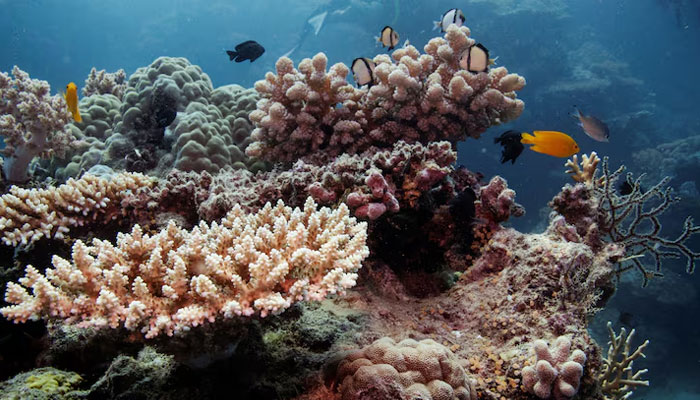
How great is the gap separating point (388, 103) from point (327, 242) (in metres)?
2.89

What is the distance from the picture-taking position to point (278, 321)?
2441 millimetres

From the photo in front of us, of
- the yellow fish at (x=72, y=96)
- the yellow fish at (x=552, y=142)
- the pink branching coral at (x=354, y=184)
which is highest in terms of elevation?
the yellow fish at (x=72, y=96)

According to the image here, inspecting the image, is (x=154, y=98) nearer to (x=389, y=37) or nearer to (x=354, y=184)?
(x=389, y=37)

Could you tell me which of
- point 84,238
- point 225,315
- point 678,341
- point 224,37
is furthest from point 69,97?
point 224,37

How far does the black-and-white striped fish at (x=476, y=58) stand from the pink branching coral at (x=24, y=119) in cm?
583

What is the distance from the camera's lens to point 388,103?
446cm

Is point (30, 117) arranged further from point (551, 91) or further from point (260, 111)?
point (551, 91)

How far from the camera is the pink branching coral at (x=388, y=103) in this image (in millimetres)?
4297

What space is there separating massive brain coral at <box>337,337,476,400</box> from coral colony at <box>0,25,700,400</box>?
0.04 feet

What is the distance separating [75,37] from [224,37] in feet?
90.7

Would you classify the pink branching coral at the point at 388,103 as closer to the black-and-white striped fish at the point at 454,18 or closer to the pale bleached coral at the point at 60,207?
the black-and-white striped fish at the point at 454,18

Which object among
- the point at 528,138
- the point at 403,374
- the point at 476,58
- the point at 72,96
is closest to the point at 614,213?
the point at 528,138

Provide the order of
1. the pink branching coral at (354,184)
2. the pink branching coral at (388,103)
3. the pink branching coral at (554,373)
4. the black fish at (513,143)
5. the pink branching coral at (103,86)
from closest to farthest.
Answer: the pink branching coral at (554,373), the pink branching coral at (354,184), the black fish at (513,143), the pink branching coral at (388,103), the pink branching coral at (103,86)

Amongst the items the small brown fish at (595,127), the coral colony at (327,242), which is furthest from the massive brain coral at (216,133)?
the small brown fish at (595,127)
